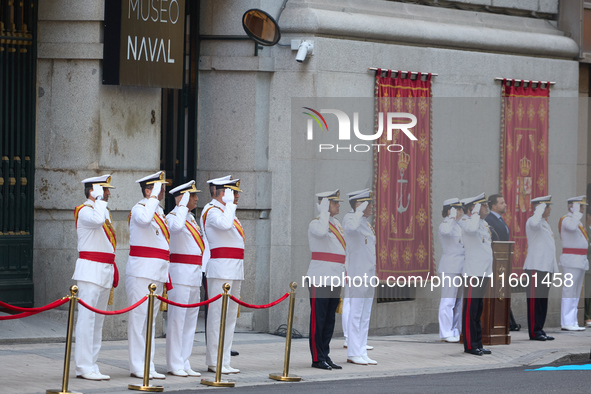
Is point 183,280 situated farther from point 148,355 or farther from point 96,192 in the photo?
point 96,192

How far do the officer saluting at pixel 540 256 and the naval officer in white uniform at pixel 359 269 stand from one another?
364 centimetres

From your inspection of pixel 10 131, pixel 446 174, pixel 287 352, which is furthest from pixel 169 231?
pixel 446 174

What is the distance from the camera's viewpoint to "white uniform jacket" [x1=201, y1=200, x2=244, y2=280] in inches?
442

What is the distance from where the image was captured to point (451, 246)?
1480 centimetres

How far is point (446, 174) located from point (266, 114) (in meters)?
3.12

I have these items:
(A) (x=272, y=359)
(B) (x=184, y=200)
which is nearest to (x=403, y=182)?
(A) (x=272, y=359)

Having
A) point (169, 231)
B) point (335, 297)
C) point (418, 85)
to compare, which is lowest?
point (335, 297)

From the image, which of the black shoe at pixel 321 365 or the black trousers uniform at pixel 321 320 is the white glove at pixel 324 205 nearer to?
the black trousers uniform at pixel 321 320

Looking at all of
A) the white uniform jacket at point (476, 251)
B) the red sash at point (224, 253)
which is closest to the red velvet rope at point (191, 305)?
the red sash at point (224, 253)

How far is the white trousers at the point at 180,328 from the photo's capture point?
11.0 m

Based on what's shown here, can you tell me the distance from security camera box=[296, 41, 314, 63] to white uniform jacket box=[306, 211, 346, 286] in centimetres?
304

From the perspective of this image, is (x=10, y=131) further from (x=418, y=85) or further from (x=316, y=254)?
(x=418, y=85)

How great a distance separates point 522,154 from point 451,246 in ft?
10.5

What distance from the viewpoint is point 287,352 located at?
1112 centimetres
